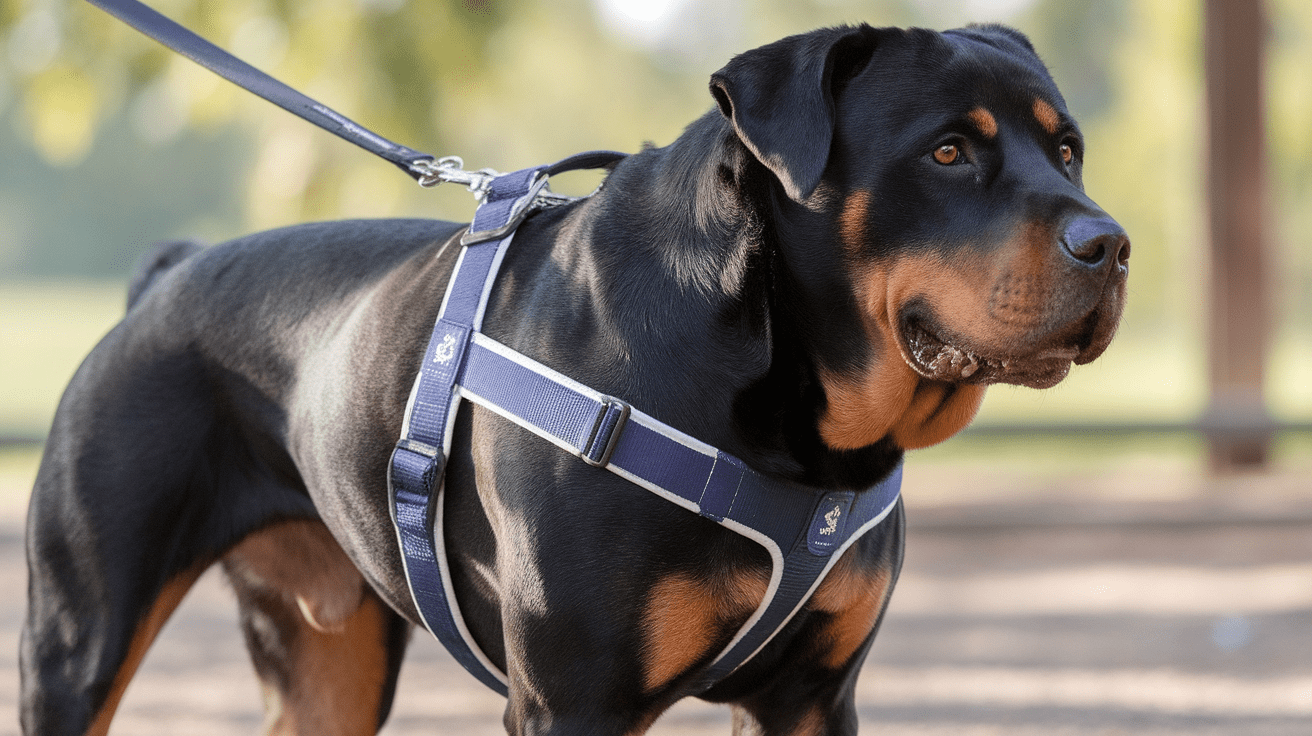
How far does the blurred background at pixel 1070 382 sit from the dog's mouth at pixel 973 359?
2.19ft

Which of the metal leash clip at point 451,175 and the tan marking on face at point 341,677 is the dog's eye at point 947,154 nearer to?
the metal leash clip at point 451,175

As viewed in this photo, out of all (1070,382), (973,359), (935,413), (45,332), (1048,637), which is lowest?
(45,332)

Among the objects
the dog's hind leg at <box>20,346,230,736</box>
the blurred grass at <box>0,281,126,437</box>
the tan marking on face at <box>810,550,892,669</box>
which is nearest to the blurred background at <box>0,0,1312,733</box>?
the blurred grass at <box>0,281,126,437</box>

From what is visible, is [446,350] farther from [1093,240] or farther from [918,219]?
[1093,240]

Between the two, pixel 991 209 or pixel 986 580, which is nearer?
pixel 991 209

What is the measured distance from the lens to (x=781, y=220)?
192cm

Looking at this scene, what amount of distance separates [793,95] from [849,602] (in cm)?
86

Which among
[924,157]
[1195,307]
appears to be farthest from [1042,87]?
[1195,307]

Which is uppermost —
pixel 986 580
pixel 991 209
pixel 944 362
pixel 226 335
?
pixel 991 209

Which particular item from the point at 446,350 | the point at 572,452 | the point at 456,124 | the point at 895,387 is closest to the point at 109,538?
the point at 446,350

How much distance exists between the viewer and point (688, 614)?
1878 mm

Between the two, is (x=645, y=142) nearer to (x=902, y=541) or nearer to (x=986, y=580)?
(x=902, y=541)

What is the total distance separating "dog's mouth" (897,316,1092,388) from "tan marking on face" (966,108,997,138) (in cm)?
32

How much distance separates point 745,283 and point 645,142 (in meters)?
0.51
